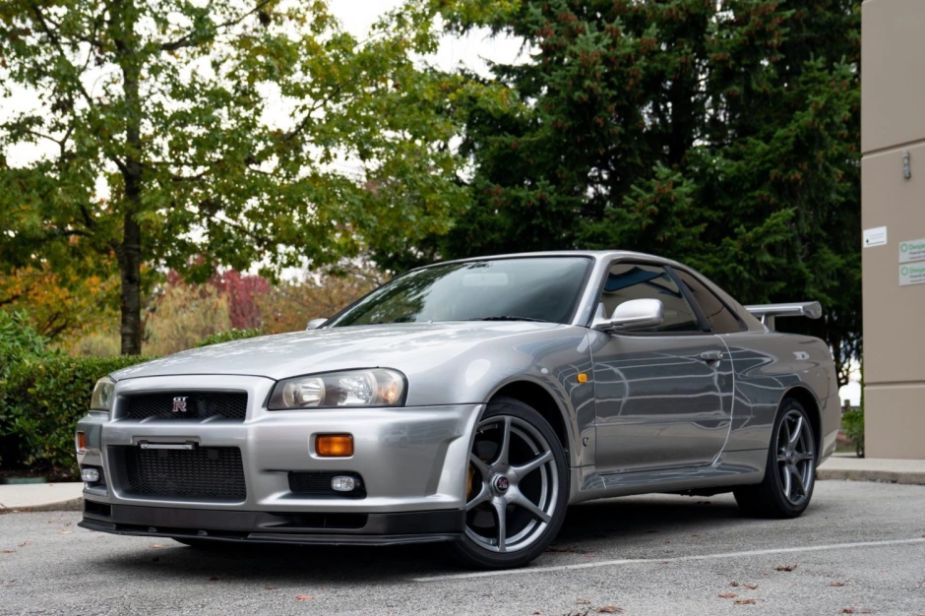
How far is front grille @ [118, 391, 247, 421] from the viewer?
592 centimetres

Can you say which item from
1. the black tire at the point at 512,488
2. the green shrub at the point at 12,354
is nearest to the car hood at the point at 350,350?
the black tire at the point at 512,488

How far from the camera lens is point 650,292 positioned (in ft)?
Result: 25.7

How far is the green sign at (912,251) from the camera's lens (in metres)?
14.7

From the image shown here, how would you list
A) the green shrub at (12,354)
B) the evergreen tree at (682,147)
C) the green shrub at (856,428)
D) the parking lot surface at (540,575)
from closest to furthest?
the parking lot surface at (540,575), the green shrub at (12,354), the green shrub at (856,428), the evergreen tree at (682,147)

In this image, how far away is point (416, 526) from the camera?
5.75 meters

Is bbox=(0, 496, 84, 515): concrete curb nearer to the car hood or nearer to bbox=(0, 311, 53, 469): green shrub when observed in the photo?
bbox=(0, 311, 53, 469): green shrub

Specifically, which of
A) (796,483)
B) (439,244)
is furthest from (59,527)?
(439,244)

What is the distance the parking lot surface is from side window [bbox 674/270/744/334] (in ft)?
3.95

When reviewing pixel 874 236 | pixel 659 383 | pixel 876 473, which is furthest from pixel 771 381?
pixel 874 236

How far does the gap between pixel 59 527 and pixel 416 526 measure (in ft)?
13.6

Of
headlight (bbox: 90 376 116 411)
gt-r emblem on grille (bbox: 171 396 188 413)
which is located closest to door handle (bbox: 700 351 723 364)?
gt-r emblem on grille (bbox: 171 396 188 413)

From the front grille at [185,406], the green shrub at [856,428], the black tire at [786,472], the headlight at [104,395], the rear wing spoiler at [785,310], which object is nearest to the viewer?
the front grille at [185,406]

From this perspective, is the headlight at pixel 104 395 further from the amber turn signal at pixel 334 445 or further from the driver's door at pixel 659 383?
the driver's door at pixel 659 383

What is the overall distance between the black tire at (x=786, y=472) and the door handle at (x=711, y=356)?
798mm
